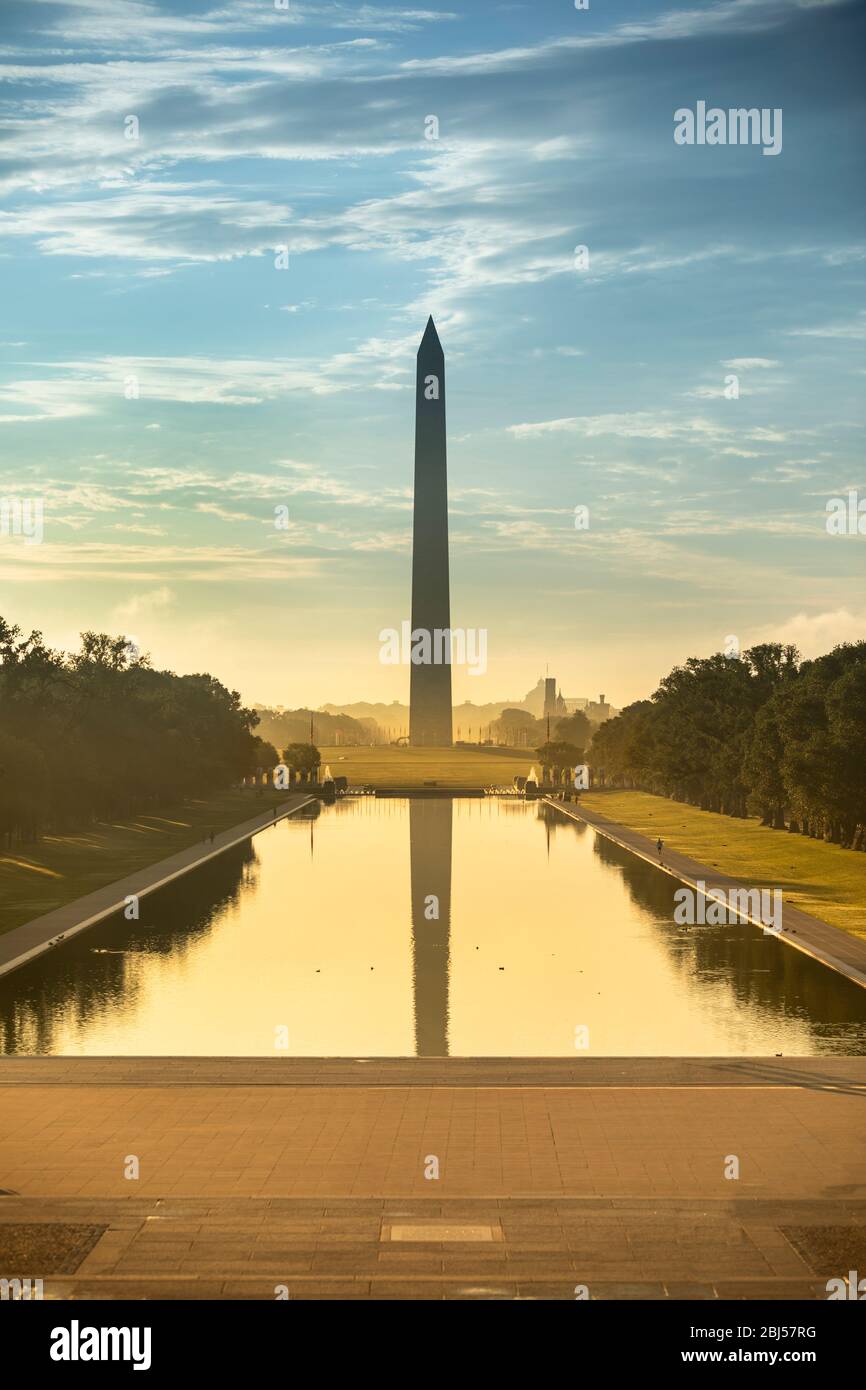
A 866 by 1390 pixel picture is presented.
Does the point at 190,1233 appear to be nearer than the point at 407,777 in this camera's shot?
Yes

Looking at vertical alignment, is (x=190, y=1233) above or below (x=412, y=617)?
below

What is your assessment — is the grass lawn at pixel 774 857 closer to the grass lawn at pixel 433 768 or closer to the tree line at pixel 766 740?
the tree line at pixel 766 740

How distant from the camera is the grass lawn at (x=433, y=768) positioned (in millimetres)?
156125

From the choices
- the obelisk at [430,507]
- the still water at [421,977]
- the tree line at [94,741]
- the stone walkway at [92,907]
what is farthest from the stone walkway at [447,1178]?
the obelisk at [430,507]

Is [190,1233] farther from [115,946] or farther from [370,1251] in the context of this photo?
[115,946]

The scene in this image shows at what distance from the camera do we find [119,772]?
87250 millimetres

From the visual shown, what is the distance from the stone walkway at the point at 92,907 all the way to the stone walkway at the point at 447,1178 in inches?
566

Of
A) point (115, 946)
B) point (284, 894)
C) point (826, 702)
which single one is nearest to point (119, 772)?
point (284, 894)

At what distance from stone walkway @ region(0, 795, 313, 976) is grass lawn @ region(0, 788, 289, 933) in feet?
2.14

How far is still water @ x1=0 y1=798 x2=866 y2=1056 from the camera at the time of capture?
30141mm

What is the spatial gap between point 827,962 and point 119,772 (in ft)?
189

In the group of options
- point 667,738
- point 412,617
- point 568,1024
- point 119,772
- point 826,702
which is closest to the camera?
point 568,1024

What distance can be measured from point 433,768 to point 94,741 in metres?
80.3

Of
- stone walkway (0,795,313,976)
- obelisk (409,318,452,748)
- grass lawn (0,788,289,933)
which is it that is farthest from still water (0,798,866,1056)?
obelisk (409,318,452,748)
